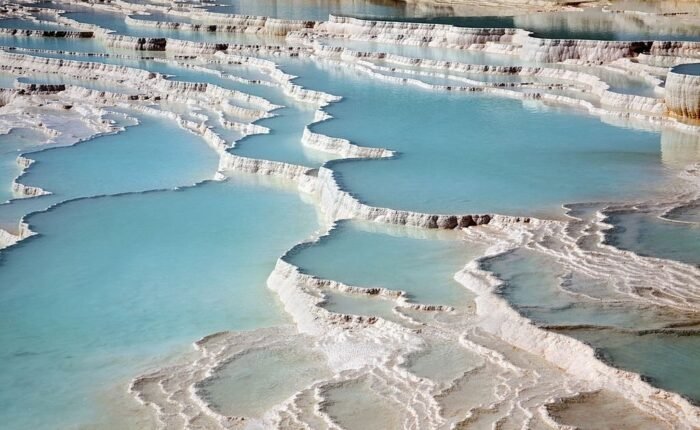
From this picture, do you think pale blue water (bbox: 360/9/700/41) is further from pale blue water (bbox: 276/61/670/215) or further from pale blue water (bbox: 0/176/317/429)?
pale blue water (bbox: 0/176/317/429)

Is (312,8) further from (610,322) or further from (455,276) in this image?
(610,322)

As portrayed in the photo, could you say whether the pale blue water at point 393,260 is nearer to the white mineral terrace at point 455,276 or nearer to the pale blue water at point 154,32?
the white mineral terrace at point 455,276

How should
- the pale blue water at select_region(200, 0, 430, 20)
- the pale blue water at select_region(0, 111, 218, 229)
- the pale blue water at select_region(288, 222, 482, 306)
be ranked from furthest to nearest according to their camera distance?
the pale blue water at select_region(200, 0, 430, 20) < the pale blue water at select_region(0, 111, 218, 229) < the pale blue water at select_region(288, 222, 482, 306)

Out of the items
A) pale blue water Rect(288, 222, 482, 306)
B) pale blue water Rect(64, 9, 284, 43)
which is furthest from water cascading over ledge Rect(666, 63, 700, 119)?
pale blue water Rect(64, 9, 284, 43)

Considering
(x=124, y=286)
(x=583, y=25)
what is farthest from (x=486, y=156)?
(x=583, y=25)

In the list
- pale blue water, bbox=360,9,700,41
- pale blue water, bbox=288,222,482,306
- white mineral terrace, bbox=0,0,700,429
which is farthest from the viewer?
pale blue water, bbox=360,9,700,41

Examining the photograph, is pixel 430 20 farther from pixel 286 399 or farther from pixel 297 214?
pixel 286 399
